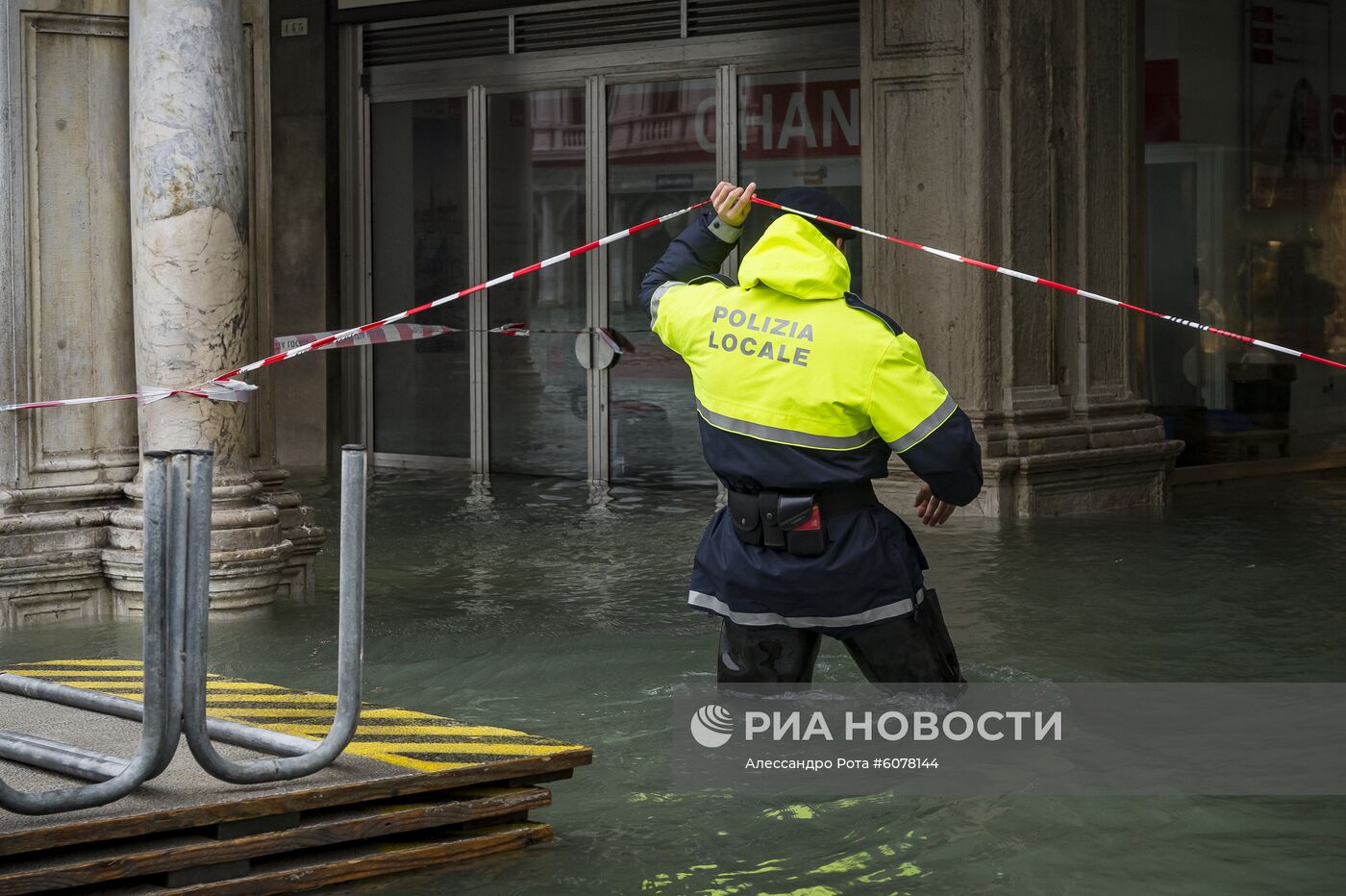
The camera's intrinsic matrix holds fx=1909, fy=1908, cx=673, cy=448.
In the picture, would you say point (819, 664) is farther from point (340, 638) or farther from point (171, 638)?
point (171, 638)

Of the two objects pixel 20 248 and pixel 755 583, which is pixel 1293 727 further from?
pixel 20 248

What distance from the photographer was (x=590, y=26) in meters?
14.1

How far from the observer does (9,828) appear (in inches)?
152

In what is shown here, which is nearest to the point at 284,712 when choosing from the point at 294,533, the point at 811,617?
the point at 811,617

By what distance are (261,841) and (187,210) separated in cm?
425

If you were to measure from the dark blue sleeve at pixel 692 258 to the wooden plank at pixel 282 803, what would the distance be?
1470 millimetres

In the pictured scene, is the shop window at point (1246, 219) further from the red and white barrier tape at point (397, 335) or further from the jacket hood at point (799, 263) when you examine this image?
the jacket hood at point (799, 263)

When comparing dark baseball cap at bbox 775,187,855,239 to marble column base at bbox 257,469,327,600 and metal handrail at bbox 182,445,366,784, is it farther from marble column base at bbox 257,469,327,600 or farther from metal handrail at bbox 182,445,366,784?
marble column base at bbox 257,469,327,600

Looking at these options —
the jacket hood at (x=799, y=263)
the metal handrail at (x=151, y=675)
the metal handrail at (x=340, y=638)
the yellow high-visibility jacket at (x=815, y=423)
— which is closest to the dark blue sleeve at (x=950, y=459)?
the yellow high-visibility jacket at (x=815, y=423)

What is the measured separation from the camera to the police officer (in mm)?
4785

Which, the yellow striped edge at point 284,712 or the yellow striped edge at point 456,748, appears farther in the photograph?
the yellow striped edge at point 284,712

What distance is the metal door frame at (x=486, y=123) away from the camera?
13.3 metres

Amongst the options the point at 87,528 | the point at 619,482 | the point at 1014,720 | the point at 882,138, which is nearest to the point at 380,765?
the point at 1014,720

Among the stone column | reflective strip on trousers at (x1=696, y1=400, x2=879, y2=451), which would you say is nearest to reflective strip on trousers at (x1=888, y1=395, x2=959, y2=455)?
reflective strip on trousers at (x1=696, y1=400, x2=879, y2=451)
